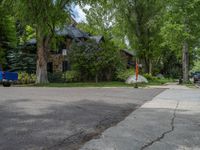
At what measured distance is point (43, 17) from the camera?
79.0 ft

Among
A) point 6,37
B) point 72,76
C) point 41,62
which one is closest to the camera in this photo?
point 41,62

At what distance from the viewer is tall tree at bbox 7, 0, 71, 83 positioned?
77.9 feet

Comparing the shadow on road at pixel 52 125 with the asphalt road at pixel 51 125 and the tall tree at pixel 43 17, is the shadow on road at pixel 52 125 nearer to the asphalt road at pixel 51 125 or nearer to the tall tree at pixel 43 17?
the asphalt road at pixel 51 125

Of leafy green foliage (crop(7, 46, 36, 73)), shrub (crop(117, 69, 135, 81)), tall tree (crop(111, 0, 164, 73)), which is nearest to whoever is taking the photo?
shrub (crop(117, 69, 135, 81))

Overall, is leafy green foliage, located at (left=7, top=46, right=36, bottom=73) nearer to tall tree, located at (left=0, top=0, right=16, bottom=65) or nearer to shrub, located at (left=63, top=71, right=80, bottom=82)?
tall tree, located at (left=0, top=0, right=16, bottom=65)

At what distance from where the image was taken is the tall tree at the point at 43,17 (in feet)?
77.9

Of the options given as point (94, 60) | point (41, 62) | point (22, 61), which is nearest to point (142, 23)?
point (94, 60)

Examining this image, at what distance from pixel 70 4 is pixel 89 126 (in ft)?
72.0

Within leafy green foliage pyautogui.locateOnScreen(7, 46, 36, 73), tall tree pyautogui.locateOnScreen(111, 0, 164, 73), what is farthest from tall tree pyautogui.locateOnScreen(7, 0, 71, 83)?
tall tree pyautogui.locateOnScreen(111, 0, 164, 73)

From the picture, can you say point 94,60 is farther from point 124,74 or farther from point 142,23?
point 142,23

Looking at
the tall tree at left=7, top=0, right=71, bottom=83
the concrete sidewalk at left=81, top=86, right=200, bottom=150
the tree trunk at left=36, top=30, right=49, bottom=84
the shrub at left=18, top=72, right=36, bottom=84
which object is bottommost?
the concrete sidewalk at left=81, top=86, right=200, bottom=150

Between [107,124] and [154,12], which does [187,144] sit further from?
[154,12]

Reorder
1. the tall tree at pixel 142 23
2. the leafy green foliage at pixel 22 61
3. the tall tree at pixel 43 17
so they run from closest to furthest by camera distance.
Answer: the tall tree at pixel 43 17 < the leafy green foliage at pixel 22 61 < the tall tree at pixel 142 23

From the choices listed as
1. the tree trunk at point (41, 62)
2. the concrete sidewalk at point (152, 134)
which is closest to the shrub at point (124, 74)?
the tree trunk at point (41, 62)
